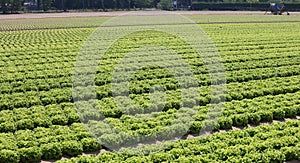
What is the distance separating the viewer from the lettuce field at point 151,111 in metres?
10.6

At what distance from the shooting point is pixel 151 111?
14211 mm

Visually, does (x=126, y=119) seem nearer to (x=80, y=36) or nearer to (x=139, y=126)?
(x=139, y=126)

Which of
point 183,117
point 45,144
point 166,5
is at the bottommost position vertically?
point 45,144

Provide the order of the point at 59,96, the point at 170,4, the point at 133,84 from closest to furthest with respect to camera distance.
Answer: the point at 59,96
the point at 133,84
the point at 170,4

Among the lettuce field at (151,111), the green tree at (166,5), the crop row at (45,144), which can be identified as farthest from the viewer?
the green tree at (166,5)

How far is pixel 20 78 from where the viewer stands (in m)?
18.7

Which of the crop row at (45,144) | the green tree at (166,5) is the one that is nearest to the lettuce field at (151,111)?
the crop row at (45,144)

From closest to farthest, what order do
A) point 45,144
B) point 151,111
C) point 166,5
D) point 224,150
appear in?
point 224,150 → point 45,144 → point 151,111 → point 166,5

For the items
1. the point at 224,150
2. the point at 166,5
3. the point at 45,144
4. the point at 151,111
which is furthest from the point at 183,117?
the point at 166,5

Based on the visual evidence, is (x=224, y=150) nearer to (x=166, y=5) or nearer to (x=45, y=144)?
(x=45, y=144)

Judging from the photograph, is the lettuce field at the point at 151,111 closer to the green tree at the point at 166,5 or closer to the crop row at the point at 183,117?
the crop row at the point at 183,117

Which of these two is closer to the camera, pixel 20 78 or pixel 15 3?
pixel 20 78

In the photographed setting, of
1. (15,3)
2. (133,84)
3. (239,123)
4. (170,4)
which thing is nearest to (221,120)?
(239,123)

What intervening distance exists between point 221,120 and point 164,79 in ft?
19.7
